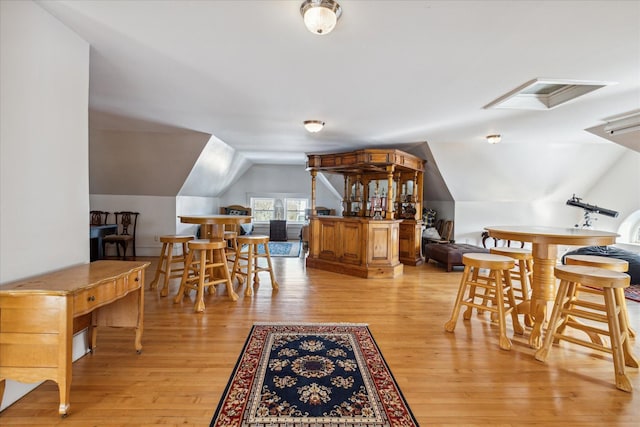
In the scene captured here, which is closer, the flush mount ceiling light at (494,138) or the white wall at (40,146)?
the white wall at (40,146)

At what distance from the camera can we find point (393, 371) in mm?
2107

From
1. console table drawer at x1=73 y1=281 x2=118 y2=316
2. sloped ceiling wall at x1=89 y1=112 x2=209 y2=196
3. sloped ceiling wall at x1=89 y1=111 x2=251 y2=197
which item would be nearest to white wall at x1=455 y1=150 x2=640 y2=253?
sloped ceiling wall at x1=89 y1=111 x2=251 y2=197

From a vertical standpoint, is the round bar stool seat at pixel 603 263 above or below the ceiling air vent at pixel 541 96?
below

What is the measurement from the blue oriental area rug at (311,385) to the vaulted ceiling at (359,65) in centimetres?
242

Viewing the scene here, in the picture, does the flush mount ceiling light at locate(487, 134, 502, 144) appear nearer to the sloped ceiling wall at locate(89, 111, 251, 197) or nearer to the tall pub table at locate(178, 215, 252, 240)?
the tall pub table at locate(178, 215, 252, 240)

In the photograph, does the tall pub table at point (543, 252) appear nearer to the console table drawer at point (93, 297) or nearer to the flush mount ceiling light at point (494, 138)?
the flush mount ceiling light at point (494, 138)

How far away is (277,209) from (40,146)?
26.7ft

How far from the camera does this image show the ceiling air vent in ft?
10.3

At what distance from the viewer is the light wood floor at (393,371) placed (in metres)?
1.68

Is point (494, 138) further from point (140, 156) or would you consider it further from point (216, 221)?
point (140, 156)

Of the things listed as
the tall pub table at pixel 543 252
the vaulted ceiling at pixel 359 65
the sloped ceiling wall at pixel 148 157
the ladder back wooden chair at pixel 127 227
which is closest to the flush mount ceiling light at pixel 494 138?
the vaulted ceiling at pixel 359 65

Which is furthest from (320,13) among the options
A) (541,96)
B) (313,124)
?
(541,96)

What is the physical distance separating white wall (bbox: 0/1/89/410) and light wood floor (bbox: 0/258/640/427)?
411 millimetres

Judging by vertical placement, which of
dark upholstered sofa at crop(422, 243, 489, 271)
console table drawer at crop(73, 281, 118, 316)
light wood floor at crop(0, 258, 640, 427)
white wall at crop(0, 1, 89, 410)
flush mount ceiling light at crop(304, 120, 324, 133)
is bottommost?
light wood floor at crop(0, 258, 640, 427)
